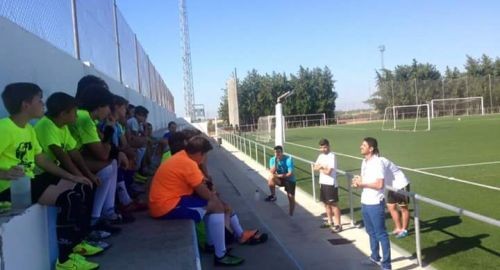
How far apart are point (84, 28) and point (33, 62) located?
11.8 ft

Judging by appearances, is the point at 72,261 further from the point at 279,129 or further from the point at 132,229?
the point at 279,129

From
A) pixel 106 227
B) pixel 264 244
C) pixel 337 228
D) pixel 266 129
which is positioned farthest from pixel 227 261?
pixel 266 129

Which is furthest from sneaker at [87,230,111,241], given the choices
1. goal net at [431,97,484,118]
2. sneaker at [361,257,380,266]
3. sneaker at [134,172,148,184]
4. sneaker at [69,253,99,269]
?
goal net at [431,97,484,118]

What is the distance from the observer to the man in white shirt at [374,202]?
6523mm

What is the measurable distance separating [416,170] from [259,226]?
8.67m

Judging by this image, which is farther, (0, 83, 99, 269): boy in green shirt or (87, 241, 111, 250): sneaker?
(87, 241, 111, 250): sneaker

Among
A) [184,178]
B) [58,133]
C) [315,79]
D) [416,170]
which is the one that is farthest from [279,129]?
[315,79]

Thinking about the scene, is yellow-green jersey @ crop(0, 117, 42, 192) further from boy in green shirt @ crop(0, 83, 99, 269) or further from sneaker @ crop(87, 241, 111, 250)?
sneaker @ crop(87, 241, 111, 250)

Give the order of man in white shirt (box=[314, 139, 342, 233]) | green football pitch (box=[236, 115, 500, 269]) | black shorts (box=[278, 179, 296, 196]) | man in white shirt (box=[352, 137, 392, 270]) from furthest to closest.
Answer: black shorts (box=[278, 179, 296, 196]), man in white shirt (box=[314, 139, 342, 233]), green football pitch (box=[236, 115, 500, 269]), man in white shirt (box=[352, 137, 392, 270])

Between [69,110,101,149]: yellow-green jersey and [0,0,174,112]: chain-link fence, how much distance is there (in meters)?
1.01

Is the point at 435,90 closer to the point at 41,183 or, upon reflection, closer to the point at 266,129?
the point at 266,129

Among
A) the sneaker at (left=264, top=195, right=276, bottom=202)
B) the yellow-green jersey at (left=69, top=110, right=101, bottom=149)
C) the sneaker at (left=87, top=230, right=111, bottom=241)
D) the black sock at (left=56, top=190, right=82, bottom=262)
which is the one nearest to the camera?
the black sock at (left=56, top=190, right=82, bottom=262)

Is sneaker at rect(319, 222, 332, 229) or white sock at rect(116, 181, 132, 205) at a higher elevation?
white sock at rect(116, 181, 132, 205)

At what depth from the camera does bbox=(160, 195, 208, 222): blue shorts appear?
5.36 meters
